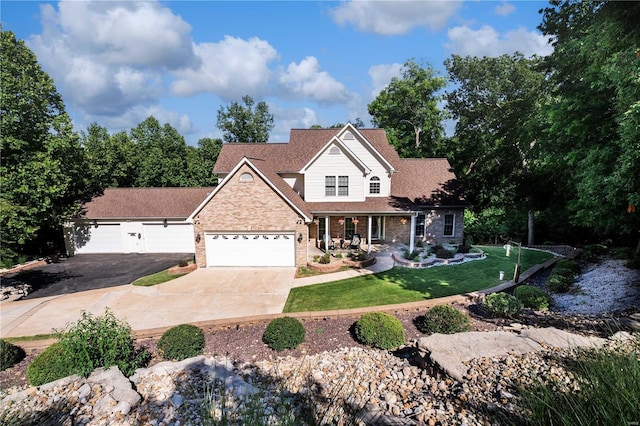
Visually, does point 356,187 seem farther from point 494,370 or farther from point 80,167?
point 80,167

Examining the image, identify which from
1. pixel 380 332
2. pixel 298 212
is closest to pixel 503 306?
pixel 380 332

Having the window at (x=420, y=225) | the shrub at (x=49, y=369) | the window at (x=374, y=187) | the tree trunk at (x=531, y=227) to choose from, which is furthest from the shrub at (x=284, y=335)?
the tree trunk at (x=531, y=227)

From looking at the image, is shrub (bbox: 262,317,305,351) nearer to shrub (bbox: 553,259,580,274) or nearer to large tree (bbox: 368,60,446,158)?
shrub (bbox: 553,259,580,274)

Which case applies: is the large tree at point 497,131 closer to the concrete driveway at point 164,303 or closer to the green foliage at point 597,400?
the concrete driveway at point 164,303

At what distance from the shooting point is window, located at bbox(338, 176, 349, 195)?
20.8m

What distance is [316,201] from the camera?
21.0 metres

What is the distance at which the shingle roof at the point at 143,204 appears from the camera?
2209cm

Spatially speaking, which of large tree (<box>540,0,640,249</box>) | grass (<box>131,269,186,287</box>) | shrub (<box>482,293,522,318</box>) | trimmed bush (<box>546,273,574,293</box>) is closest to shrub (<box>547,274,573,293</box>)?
trimmed bush (<box>546,273,574,293</box>)

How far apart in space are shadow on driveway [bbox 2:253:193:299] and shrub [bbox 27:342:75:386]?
8.78m

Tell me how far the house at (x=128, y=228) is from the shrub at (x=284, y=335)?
614 inches

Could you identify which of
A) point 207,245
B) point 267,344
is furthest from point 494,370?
point 207,245

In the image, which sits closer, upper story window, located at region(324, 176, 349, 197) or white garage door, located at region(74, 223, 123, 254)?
upper story window, located at region(324, 176, 349, 197)

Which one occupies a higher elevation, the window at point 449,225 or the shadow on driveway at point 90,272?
the window at point 449,225

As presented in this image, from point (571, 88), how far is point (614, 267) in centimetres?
858
